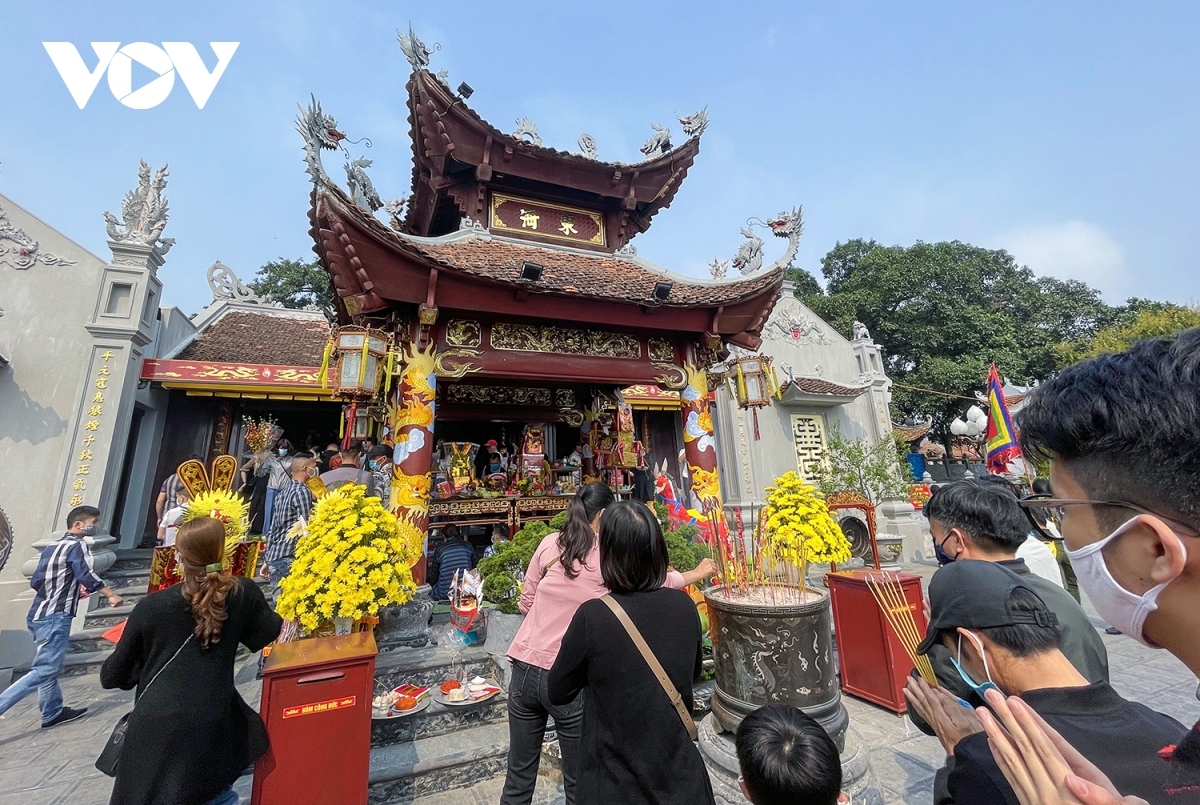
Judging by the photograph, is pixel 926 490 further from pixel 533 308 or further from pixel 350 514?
pixel 350 514

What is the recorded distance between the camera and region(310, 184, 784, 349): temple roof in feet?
16.7

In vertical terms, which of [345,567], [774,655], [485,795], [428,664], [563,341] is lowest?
[485,795]

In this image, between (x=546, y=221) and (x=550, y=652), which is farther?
(x=546, y=221)

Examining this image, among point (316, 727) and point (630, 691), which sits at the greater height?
point (630, 691)

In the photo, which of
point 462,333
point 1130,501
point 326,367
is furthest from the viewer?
point 462,333

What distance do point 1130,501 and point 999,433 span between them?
779 centimetres

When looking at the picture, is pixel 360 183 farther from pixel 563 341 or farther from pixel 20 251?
pixel 20 251

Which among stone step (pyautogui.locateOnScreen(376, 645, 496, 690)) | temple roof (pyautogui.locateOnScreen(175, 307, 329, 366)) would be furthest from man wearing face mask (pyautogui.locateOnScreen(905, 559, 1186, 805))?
temple roof (pyautogui.locateOnScreen(175, 307, 329, 366))

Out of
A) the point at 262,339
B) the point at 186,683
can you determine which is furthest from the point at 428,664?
the point at 262,339

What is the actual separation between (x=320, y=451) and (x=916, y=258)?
81.5ft

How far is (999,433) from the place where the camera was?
690cm

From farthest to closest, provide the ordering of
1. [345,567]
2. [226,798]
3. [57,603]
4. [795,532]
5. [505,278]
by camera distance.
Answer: [505,278], [57,603], [795,532], [345,567], [226,798]

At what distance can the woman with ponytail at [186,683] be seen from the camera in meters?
1.91

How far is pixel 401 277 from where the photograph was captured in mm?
5355
